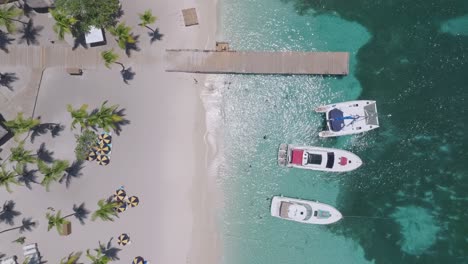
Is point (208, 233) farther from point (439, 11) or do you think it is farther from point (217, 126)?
point (439, 11)

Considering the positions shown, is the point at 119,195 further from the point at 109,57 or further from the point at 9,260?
the point at 109,57

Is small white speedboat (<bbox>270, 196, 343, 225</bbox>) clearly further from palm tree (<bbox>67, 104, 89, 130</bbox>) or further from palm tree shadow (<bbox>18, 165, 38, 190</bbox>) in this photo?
palm tree shadow (<bbox>18, 165, 38, 190</bbox>)

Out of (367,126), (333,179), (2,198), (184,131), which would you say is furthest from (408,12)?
(2,198)

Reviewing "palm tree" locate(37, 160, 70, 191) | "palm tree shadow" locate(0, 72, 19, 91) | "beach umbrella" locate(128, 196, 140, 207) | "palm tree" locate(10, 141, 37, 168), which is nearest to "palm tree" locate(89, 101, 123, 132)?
"palm tree" locate(37, 160, 70, 191)

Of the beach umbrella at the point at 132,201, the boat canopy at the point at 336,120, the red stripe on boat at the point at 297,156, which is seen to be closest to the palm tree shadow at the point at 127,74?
the beach umbrella at the point at 132,201

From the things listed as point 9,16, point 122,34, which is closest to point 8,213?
point 9,16

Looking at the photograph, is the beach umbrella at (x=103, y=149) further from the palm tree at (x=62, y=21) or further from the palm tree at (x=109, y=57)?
the palm tree at (x=62, y=21)
